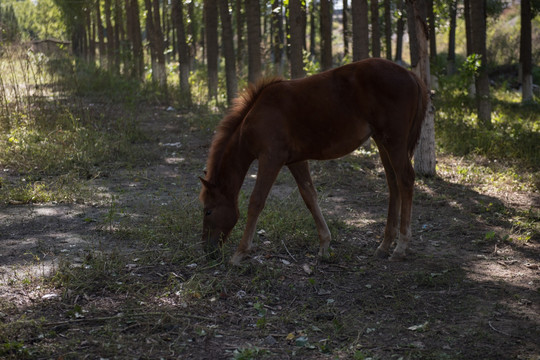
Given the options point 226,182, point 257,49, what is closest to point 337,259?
point 226,182

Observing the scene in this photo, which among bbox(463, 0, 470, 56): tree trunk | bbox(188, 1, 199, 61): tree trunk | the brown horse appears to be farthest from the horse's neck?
bbox(463, 0, 470, 56): tree trunk

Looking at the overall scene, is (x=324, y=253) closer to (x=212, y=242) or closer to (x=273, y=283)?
(x=273, y=283)

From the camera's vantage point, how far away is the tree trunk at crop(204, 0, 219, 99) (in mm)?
16688

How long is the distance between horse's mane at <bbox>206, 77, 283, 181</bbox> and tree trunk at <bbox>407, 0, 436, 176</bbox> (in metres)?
3.87

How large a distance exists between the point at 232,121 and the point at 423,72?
441 centimetres

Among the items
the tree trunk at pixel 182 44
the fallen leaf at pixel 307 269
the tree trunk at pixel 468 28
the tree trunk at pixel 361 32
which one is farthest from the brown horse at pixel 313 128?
the tree trunk at pixel 468 28

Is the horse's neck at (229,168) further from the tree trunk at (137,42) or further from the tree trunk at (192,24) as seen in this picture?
the tree trunk at (137,42)

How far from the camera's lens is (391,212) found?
6426 mm

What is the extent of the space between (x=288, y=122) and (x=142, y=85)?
Answer: 15281 mm

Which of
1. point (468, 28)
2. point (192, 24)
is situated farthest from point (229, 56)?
point (192, 24)

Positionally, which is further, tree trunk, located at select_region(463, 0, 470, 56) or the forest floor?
tree trunk, located at select_region(463, 0, 470, 56)

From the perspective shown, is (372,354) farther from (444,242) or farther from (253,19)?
(253,19)

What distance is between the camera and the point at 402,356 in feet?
13.4

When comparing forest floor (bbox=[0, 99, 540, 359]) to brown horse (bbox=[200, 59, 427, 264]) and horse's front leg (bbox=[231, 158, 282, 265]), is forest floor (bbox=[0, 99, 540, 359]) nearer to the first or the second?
horse's front leg (bbox=[231, 158, 282, 265])
